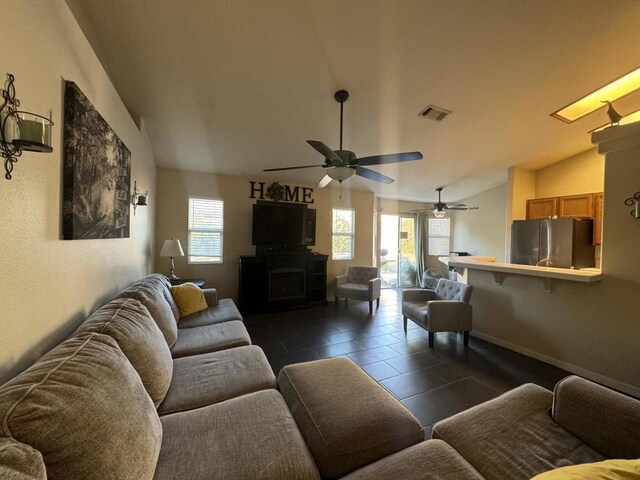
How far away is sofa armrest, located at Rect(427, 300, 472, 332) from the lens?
3.17 meters

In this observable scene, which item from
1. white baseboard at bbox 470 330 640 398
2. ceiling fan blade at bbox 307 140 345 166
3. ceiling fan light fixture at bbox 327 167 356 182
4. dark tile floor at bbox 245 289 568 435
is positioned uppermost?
ceiling fan blade at bbox 307 140 345 166

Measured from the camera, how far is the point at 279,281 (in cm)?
477

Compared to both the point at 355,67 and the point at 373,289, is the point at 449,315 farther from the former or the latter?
the point at 355,67

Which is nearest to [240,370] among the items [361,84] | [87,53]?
[87,53]

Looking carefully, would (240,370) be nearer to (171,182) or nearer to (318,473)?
(318,473)

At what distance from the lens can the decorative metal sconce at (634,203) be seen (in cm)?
221

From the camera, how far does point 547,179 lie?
521 cm

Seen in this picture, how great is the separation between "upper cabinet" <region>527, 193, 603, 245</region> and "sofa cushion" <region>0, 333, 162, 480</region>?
6.23 meters

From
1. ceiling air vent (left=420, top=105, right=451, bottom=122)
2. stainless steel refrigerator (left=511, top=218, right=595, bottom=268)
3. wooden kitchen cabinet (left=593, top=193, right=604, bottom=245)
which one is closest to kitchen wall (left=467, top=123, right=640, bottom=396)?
ceiling air vent (left=420, top=105, right=451, bottom=122)

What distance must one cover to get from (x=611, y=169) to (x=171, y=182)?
5789 millimetres

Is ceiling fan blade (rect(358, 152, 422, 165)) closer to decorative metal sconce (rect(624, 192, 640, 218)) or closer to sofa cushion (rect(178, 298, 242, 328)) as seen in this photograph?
decorative metal sconce (rect(624, 192, 640, 218))

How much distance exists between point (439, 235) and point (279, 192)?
213 inches

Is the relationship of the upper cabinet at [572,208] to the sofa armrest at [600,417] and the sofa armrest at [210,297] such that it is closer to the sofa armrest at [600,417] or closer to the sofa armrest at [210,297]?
the sofa armrest at [600,417]

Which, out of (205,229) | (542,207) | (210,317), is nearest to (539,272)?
(542,207)
